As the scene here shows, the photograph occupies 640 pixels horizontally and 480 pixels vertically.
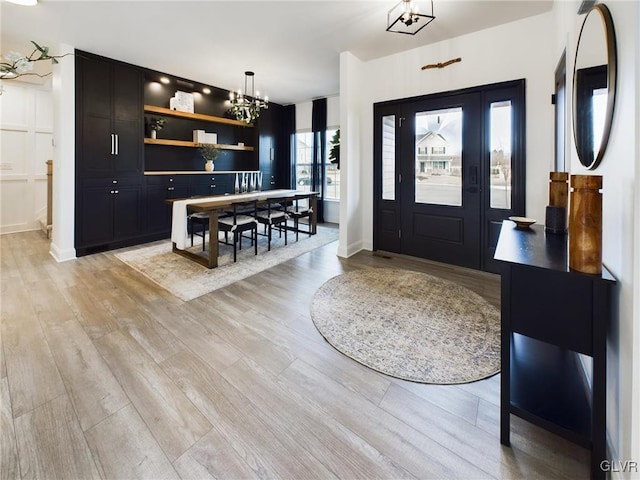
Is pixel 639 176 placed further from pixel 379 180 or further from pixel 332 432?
pixel 379 180

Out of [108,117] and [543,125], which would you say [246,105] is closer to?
[108,117]

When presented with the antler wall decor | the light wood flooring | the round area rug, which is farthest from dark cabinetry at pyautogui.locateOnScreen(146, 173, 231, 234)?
the antler wall decor

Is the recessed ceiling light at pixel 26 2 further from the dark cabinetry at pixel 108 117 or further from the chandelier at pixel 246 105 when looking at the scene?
the chandelier at pixel 246 105

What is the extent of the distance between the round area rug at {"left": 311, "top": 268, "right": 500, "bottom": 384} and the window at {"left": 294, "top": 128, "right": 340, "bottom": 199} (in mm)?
4092

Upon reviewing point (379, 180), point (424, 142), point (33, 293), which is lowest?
point (33, 293)

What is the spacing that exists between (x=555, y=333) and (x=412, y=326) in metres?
1.27

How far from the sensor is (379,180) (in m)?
4.60

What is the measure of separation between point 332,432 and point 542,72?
4.00 meters

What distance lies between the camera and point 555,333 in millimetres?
1233

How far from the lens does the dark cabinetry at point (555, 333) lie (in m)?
1.14

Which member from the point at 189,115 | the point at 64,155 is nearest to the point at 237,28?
the point at 189,115

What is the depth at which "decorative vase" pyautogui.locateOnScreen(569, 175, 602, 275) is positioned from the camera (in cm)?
114

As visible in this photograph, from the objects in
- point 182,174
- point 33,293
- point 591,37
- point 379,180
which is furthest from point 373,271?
point 182,174

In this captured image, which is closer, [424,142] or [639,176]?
[639,176]
